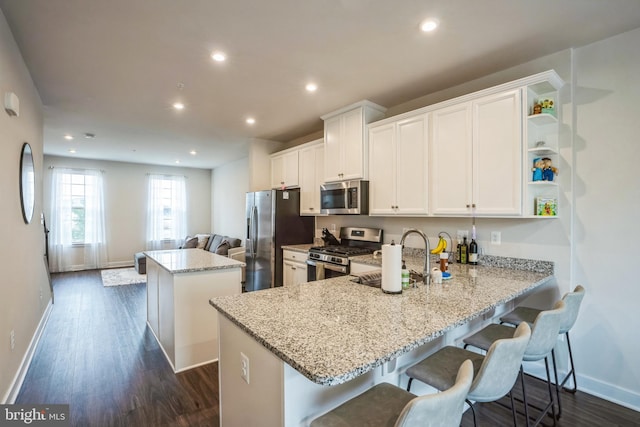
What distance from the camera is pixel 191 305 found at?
2.64m

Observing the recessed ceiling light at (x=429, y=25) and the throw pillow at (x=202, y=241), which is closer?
the recessed ceiling light at (x=429, y=25)

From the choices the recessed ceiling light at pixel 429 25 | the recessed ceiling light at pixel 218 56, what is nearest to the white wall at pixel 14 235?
the recessed ceiling light at pixel 218 56

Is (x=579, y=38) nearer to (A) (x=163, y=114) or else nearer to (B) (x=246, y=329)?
(B) (x=246, y=329)

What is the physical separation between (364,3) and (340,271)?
2.40 meters

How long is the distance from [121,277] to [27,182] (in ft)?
13.4

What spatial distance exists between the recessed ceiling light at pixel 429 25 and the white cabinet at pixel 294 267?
8.97 ft

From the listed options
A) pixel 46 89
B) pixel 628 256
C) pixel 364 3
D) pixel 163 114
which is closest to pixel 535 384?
pixel 628 256

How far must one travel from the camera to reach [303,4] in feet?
6.11

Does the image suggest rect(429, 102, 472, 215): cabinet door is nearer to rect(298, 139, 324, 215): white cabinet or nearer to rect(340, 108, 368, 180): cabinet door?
rect(340, 108, 368, 180): cabinet door

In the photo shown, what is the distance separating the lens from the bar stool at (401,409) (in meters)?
0.81

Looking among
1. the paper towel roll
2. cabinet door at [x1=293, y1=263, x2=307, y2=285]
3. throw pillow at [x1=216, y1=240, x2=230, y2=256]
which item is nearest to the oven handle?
cabinet door at [x1=293, y1=263, x2=307, y2=285]

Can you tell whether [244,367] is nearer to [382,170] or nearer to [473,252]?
[473,252]

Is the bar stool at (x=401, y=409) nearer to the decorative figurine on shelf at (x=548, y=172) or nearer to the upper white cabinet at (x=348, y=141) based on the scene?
the decorative figurine on shelf at (x=548, y=172)

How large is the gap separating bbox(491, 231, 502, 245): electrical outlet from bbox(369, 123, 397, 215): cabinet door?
0.93 metres
